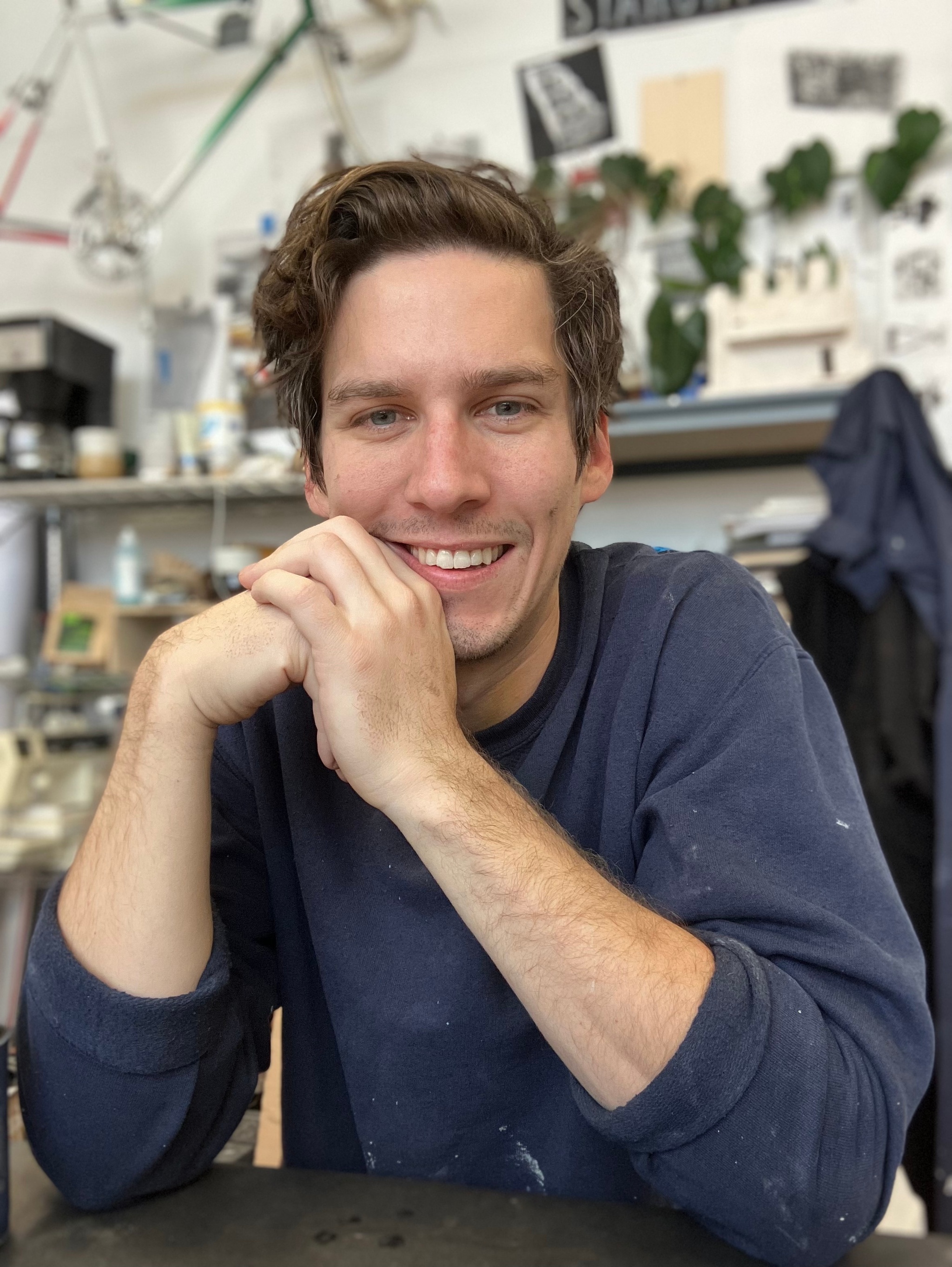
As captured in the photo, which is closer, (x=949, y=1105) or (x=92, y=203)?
(x=949, y=1105)

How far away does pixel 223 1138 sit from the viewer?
698 millimetres

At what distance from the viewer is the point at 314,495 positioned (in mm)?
988

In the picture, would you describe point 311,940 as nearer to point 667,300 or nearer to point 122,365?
point 667,300

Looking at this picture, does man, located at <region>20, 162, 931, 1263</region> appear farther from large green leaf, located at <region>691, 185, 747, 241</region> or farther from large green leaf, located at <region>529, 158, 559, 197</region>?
large green leaf, located at <region>529, 158, 559, 197</region>

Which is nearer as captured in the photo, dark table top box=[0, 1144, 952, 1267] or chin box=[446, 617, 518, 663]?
dark table top box=[0, 1144, 952, 1267]

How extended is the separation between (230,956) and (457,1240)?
286mm

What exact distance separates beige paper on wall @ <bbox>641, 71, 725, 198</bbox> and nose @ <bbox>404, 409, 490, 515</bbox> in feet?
5.52

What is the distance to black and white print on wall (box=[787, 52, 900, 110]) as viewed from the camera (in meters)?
2.15

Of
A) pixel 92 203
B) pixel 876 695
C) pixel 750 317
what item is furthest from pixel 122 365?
pixel 876 695

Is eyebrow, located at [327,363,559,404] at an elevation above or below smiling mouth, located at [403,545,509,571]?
above

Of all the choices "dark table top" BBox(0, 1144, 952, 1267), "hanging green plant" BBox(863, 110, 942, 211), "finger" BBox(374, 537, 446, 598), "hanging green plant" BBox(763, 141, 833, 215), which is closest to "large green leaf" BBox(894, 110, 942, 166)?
"hanging green plant" BBox(863, 110, 942, 211)

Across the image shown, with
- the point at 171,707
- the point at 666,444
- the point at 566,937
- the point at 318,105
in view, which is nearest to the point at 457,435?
the point at 171,707

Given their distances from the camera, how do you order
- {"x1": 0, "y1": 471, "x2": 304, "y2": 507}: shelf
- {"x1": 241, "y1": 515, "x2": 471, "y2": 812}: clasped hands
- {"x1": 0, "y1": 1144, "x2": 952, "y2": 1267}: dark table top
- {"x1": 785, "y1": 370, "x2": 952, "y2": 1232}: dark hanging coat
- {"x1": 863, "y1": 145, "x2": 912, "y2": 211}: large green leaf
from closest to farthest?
{"x1": 0, "y1": 1144, "x2": 952, "y2": 1267}: dark table top < {"x1": 241, "y1": 515, "x2": 471, "y2": 812}: clasped hands < {"x1": 785, "y1": 370, "x2": 952, "y2": 1232}: dark hanging coat < {"x1": 863, "y1": 145, "x2": 912, "y2": 211}: large green leaf < {"x1": 0, "y1": 471, "x2": 304, "y2": 507}: shelf

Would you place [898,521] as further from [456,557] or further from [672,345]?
[456,557]
